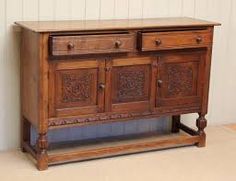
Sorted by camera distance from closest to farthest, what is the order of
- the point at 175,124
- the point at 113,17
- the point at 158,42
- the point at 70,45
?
the point at 70,45
the point at 158,42
the point at 113,17
the point at 175,124

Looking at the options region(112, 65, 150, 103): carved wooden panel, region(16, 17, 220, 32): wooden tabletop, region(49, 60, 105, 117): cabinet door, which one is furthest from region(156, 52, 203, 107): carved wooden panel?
region(49, 60, 105, 117): cabinet door

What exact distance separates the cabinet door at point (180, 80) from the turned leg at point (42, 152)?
81cm

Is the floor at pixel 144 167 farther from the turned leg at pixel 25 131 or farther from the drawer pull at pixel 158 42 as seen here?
the drawer pull at pixel 158 42

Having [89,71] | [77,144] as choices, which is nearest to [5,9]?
[89,71]

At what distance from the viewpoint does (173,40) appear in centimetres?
356

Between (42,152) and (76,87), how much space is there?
456 millimetres

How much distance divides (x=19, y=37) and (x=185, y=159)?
1366 mm

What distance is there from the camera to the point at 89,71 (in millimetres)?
3398

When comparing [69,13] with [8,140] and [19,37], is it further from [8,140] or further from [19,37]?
Result: [8,140]

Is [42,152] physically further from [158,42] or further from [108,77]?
[158,42]

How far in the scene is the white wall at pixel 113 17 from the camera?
3564mm

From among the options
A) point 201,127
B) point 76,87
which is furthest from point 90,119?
point 201,127

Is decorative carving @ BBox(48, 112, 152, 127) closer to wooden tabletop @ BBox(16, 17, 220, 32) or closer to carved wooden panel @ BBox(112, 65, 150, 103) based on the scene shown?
carved wooden panel @ BBox(112, 65, 150, 103)

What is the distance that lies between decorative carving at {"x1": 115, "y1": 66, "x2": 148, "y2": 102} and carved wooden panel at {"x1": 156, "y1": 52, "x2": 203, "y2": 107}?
12cm
